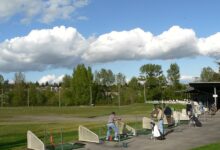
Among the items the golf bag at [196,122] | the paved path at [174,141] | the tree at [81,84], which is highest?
the tree at [81,84]

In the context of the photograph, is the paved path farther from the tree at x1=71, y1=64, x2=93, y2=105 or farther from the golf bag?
the tree at x1=71, y1=64, x2=93, y2=105

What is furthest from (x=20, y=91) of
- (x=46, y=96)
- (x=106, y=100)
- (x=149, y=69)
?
(x=149, y=69)

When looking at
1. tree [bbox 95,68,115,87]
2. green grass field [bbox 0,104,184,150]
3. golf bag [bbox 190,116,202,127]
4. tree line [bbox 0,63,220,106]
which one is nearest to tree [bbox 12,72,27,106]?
tree line [bbox 0,63,220,106]

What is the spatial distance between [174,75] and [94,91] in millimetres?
26756

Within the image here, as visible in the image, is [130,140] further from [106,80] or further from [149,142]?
[106,80]

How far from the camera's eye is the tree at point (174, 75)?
14050cm

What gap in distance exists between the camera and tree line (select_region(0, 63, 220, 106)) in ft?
454

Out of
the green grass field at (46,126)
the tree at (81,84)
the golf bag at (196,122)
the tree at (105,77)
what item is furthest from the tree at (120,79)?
the golf bag at (196,122)

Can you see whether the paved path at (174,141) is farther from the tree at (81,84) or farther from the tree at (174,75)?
the tree at (81,84)

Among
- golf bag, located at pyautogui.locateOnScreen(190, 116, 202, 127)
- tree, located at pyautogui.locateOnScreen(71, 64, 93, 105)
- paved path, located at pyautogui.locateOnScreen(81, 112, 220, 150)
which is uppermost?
tree, located at pyautogui.locateOnScreen(71, 64, 93, 105)

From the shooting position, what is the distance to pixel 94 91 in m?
147

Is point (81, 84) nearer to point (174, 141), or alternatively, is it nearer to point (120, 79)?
point (120, 79)

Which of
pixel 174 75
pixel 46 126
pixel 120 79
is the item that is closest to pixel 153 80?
pixel 174 75

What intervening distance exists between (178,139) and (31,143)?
25.1 feet
